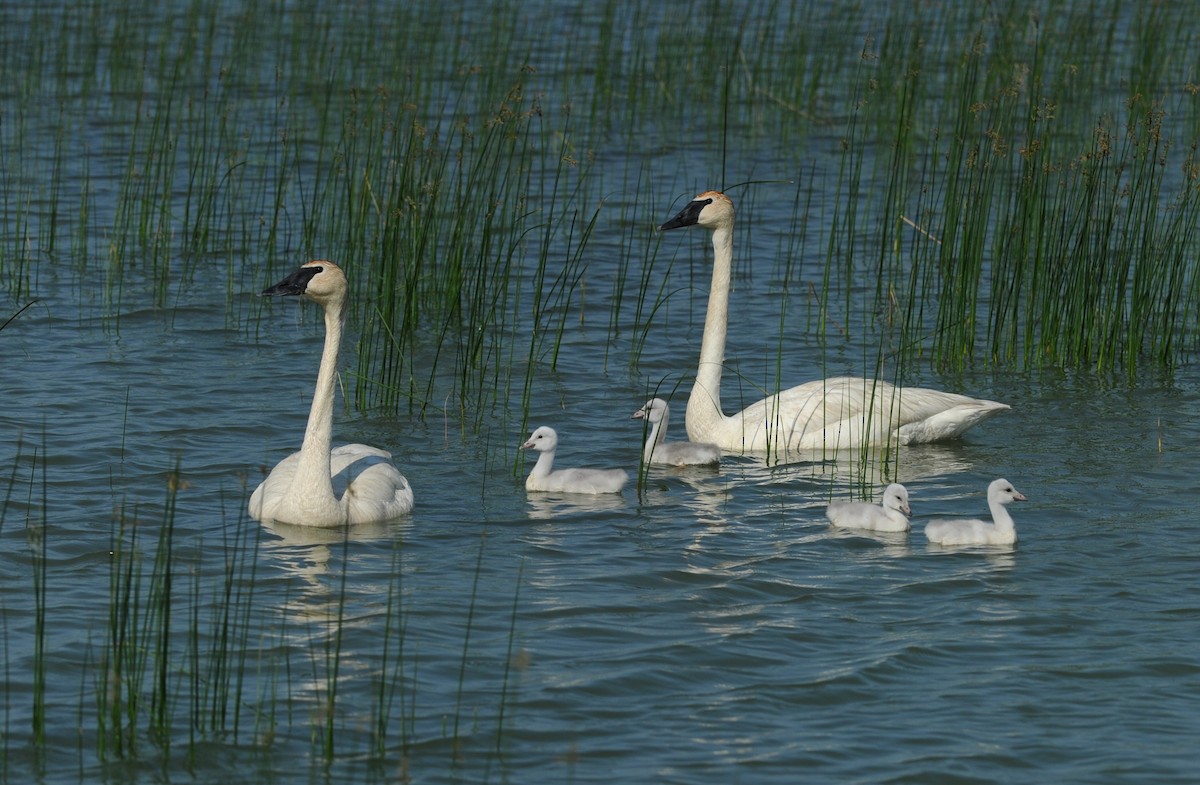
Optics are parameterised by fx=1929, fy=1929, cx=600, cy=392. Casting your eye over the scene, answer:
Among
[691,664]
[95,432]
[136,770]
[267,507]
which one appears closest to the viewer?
[136,770]

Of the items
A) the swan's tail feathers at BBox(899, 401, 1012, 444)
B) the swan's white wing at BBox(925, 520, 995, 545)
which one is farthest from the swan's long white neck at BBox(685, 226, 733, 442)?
the swan's white wing at BBox(925, 520, 995, 545)

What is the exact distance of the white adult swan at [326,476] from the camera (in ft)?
33.9

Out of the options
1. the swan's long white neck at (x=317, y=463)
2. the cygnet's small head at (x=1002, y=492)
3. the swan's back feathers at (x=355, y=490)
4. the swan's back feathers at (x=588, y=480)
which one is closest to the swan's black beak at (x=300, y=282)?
the swan's long white neck at (x=317, y=463)

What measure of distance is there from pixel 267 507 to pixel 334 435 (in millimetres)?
2101

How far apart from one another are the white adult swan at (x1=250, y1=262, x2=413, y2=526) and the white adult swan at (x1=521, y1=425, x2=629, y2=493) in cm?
75

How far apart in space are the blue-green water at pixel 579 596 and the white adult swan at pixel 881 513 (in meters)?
0.08

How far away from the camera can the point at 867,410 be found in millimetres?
12281

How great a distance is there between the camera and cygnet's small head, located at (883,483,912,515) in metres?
10.2

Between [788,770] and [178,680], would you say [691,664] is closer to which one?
[788,770]

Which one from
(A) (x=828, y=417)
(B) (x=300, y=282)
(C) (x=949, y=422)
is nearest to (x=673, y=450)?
(A) (x=828, y=417)

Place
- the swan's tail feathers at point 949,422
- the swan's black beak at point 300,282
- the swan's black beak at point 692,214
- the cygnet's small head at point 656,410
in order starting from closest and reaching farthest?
the swan's black beak at point 300,282
the cygnet's small head at point 656,410
the swan's tail feathers at point 949,422
the swan's black beak at point 692,214

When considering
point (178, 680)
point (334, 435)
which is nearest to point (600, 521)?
point (334, 435)

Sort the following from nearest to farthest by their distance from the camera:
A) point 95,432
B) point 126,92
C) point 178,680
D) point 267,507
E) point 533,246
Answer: point 178,680, point 267,507, point 95,432, point 533,246, point 126,92

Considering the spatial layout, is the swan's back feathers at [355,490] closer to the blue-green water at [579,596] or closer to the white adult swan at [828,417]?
the blue-green water at [579,596]
